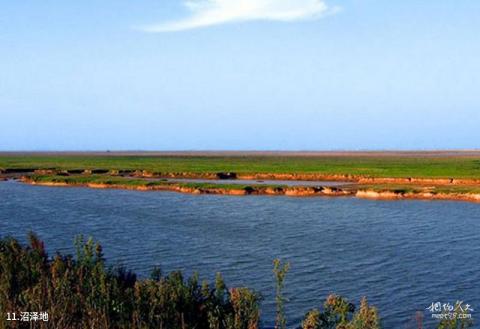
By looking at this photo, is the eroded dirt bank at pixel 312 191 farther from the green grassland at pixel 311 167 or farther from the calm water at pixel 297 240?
the green grassland at pixel 311 167

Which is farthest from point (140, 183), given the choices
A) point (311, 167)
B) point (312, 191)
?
point (311, 167)

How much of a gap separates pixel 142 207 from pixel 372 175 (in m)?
39.1

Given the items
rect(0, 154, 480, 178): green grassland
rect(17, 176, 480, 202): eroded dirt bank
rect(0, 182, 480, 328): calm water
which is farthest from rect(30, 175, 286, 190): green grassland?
rect(0, 154, 480, 178): green grassland

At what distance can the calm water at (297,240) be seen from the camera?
2000cm

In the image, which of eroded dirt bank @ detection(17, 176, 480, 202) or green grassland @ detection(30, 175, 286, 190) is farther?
green grassland @ detection(30, 175, 286, 190)

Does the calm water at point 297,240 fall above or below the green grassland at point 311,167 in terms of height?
below

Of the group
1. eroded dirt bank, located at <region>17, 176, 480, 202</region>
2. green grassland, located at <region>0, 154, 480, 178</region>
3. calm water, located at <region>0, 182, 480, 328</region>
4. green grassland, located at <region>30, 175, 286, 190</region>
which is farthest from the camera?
green grassland, located at <region>0, 154, 480, 178</region>

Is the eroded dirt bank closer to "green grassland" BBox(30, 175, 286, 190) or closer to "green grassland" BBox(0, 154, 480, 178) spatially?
"green grassland" BBox(30, 175, 286, 190)

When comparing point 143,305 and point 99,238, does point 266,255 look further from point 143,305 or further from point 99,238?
point 143,305

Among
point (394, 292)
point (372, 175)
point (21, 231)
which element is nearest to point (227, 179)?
point (372, 175)

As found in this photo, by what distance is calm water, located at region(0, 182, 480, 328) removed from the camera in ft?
65.6

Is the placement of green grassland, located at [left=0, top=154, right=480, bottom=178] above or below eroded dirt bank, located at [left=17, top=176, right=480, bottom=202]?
above

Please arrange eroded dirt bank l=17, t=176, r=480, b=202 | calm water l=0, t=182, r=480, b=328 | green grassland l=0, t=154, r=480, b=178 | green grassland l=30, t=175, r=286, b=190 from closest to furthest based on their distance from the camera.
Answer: calm water l=0, t=182, r=480, b=328, eroded dirt bank l=17, t=176, r=480, b=202, green grassland l=30, t=175, r=286, b=190, green grassland l=0, t=154, r=480, b=178

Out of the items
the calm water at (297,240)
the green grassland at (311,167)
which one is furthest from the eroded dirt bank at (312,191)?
the green grassland at (311,167)
